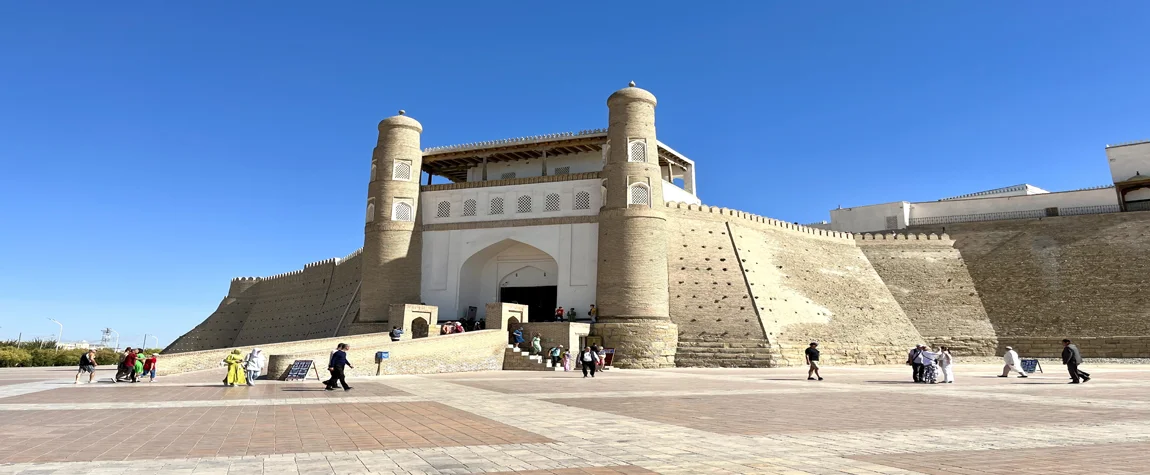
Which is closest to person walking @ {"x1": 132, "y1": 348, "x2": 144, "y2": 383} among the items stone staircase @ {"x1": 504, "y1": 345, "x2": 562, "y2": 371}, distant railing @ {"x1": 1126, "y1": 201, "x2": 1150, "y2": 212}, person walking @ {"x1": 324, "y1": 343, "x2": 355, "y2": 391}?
person walking @ {"x1": 324, "y1": 343, "x2": 355, "y2": 391}

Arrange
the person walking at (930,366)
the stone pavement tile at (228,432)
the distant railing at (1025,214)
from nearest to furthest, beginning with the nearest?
the stone pavement tile at (228,432)
the person walking at (930,366)
the distant railing at (1025,214)

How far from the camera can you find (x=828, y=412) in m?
8.40

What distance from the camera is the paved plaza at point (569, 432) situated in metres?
4.71

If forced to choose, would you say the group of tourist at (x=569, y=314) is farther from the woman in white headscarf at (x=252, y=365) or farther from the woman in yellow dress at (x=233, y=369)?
the woman in yellow dress at (x=233, y=369)

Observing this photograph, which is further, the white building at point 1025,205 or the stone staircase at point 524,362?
the white building at point 1025,205

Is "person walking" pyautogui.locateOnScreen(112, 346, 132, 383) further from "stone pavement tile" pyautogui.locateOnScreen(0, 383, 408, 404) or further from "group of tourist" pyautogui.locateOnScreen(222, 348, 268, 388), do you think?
"group of tourist" pyautogui.locateOnScreen(222, 348, 268, 388)

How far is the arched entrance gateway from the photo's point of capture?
93.1 feet

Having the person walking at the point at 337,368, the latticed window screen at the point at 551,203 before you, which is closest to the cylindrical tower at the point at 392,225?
the latticed window screen at the point at 551,203

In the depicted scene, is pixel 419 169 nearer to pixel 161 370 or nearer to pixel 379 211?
pixel 379 211

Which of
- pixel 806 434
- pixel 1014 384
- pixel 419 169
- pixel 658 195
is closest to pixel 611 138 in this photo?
pixel 658 195

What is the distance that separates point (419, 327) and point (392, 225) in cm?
565

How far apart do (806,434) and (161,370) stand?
14235 mm

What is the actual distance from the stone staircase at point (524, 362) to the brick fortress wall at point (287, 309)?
7.61 m

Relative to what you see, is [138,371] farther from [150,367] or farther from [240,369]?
[240,369]
